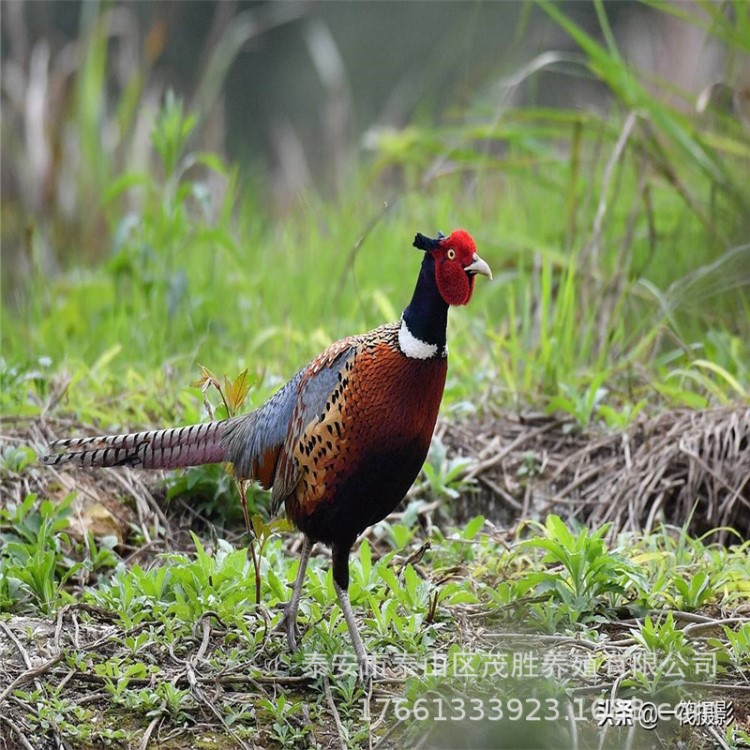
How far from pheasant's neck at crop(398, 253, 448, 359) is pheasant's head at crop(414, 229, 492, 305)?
0.02 m

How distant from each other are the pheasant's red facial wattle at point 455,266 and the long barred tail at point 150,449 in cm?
82

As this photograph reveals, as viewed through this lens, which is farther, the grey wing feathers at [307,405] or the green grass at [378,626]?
the grey wing feathers at [307,405]

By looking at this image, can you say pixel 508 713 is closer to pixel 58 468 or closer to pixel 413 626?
pixel 413 626

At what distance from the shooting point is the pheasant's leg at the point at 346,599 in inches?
118

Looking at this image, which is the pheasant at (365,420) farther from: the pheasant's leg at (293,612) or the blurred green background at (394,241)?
the blurred green background at (394,241)

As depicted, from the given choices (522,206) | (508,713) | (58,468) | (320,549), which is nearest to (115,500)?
(58,468)

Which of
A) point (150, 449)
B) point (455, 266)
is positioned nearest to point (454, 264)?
point (455, 266)

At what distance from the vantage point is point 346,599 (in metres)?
3.11

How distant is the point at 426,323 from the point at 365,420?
0.30 metres

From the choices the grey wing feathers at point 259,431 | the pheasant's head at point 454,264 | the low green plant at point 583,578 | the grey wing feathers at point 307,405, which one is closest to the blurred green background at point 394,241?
the grey wing feathers at point 259,431

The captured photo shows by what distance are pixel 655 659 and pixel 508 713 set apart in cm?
49

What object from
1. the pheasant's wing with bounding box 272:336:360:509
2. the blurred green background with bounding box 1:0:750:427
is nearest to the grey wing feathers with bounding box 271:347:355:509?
the pheasant's wing with bounding box 272:336:360:509

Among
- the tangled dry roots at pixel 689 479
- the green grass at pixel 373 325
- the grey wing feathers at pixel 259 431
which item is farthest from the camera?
the tangled dry roots at pixel 689 479

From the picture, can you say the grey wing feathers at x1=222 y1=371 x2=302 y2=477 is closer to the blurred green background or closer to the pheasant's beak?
the blurred green background
